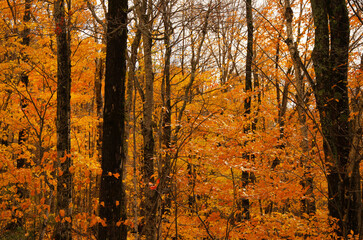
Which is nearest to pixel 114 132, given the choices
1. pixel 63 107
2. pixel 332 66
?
pixel 63 107

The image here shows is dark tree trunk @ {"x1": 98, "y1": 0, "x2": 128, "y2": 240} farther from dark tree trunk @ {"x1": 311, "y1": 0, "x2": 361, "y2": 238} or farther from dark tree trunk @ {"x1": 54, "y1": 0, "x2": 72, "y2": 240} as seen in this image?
dark tree trunk @ {"x1": 311, "y1": 0, "x2": 361, "y2": 238}

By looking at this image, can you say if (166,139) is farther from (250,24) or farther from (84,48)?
(250,24)

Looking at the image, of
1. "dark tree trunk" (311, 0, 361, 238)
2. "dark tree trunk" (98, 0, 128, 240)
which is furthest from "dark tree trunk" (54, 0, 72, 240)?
"dark tree trunk" (311, 0, 361, 238)

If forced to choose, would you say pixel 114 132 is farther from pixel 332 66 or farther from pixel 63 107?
pixel 332 66

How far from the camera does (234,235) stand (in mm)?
7211

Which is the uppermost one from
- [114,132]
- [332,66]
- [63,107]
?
[332,66]

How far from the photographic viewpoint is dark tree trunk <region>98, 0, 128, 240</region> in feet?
12.7

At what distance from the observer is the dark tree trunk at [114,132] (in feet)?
12.7

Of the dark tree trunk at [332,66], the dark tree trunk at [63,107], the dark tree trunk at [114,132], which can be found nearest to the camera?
the dark tree trunk at [114,132]

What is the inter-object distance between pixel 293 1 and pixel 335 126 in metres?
10.6

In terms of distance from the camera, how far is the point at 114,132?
401cm

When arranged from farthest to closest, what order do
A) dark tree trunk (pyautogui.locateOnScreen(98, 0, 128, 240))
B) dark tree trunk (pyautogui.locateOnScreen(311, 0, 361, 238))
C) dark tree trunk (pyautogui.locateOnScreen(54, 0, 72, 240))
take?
dark tree trunk (pyautogui.locateOnScreen(54, 0, 72, 240)), dark tree trunk (pyautogui.locateOnScreen(311, 0, 361, 238)), dark tree trunk (pyautogui.locateOnScreen(98, 0, 128, 240))

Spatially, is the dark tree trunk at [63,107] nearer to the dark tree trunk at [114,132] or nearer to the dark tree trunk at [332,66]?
the dark tree trunk at [114,132]

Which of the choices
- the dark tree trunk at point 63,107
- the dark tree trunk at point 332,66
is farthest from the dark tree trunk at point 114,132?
the dark tree trunk at point 332,66
